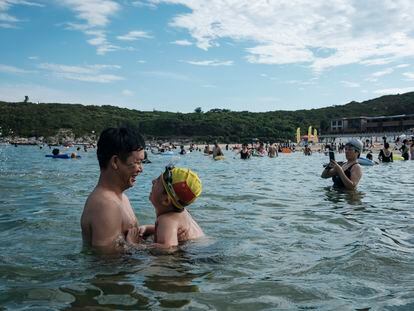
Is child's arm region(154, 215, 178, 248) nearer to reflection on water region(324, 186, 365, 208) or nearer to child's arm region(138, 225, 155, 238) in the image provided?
child's arm region(138, 225, 155, 238)

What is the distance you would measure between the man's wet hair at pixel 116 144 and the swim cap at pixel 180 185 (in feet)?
1.21

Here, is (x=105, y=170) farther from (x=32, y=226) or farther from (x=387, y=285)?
(x=32, y=226)

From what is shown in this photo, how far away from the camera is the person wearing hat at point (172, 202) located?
13.3 ft

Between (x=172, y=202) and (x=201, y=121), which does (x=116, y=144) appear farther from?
(x=201, y=121)

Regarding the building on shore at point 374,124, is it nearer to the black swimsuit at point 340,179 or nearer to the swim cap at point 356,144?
the black swimsuit at point 340,179

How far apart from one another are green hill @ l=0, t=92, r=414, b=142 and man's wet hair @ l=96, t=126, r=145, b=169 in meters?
118

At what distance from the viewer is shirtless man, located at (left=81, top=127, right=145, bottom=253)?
3969 millimetres

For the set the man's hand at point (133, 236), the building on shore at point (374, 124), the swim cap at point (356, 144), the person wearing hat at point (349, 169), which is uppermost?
the building on shore at point (374, 124)

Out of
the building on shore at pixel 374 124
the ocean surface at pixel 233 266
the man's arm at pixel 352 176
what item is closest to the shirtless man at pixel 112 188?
the ocean surface at pixel 233 266

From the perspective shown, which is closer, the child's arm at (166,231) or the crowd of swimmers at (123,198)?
the crowd of swimmers at (123,198)

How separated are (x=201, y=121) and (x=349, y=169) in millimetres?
132734

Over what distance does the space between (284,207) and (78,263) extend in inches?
200

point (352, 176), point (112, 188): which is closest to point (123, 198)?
point (112, 188)

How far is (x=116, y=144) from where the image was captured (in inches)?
157
